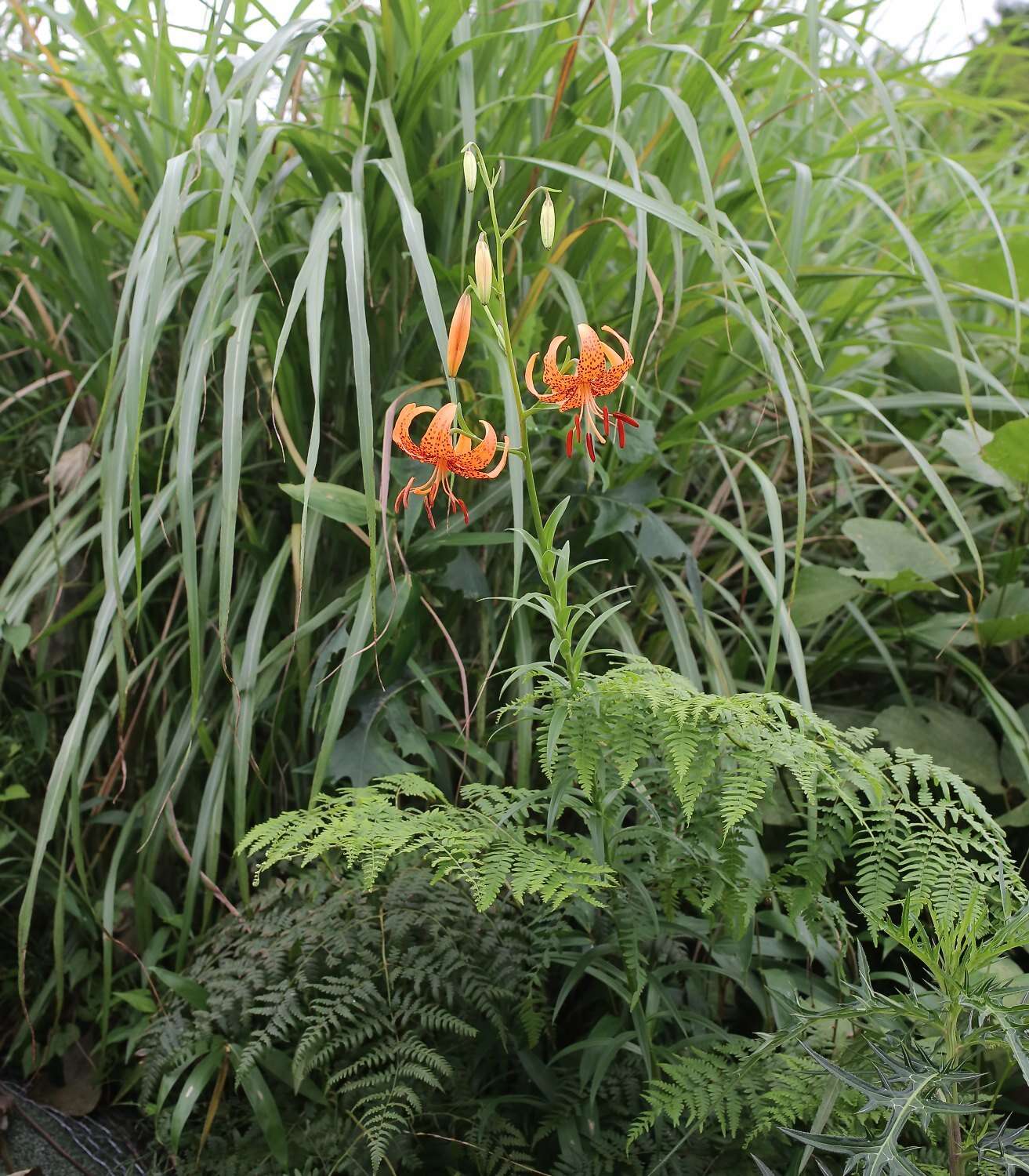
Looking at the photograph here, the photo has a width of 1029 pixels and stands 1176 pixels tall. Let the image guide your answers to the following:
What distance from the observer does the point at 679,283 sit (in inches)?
61.8

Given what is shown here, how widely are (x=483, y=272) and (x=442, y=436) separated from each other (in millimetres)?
160

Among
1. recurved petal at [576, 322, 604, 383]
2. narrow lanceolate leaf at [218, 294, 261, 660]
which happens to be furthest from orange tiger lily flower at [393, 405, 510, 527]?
narrow lanceolate leaf at [218, 294, 261, 660]

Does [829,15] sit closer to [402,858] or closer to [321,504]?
[321,504]

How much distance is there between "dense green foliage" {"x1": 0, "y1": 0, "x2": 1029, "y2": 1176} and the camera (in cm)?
111

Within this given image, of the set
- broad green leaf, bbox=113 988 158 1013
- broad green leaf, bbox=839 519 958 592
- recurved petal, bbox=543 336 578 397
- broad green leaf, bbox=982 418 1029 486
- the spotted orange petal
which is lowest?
broad green leaf, bbox=113 988 158 1013

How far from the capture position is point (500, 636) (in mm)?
1633

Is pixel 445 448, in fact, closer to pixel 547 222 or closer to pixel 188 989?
pixel 547 222

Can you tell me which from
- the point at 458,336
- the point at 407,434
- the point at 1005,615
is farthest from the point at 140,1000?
the point at 1005,615

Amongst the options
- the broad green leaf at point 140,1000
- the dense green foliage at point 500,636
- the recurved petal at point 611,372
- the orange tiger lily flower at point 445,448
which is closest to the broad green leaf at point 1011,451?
the dense green foliage at point 500,636

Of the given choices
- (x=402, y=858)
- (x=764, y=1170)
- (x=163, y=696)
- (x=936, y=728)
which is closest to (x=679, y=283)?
(x=936, y=728)

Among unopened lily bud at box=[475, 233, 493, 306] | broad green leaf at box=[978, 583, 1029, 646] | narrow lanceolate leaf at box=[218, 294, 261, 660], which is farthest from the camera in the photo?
broad green leaf at box=[978, 583, 1029, 646]

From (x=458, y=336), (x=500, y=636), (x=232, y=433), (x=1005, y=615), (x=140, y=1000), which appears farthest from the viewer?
(x=1005, y=615)

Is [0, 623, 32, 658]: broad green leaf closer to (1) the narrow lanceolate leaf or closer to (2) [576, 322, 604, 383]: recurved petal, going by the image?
(1) the narrow lanceolate leaf

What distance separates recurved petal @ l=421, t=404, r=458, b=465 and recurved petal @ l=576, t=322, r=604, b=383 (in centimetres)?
13
